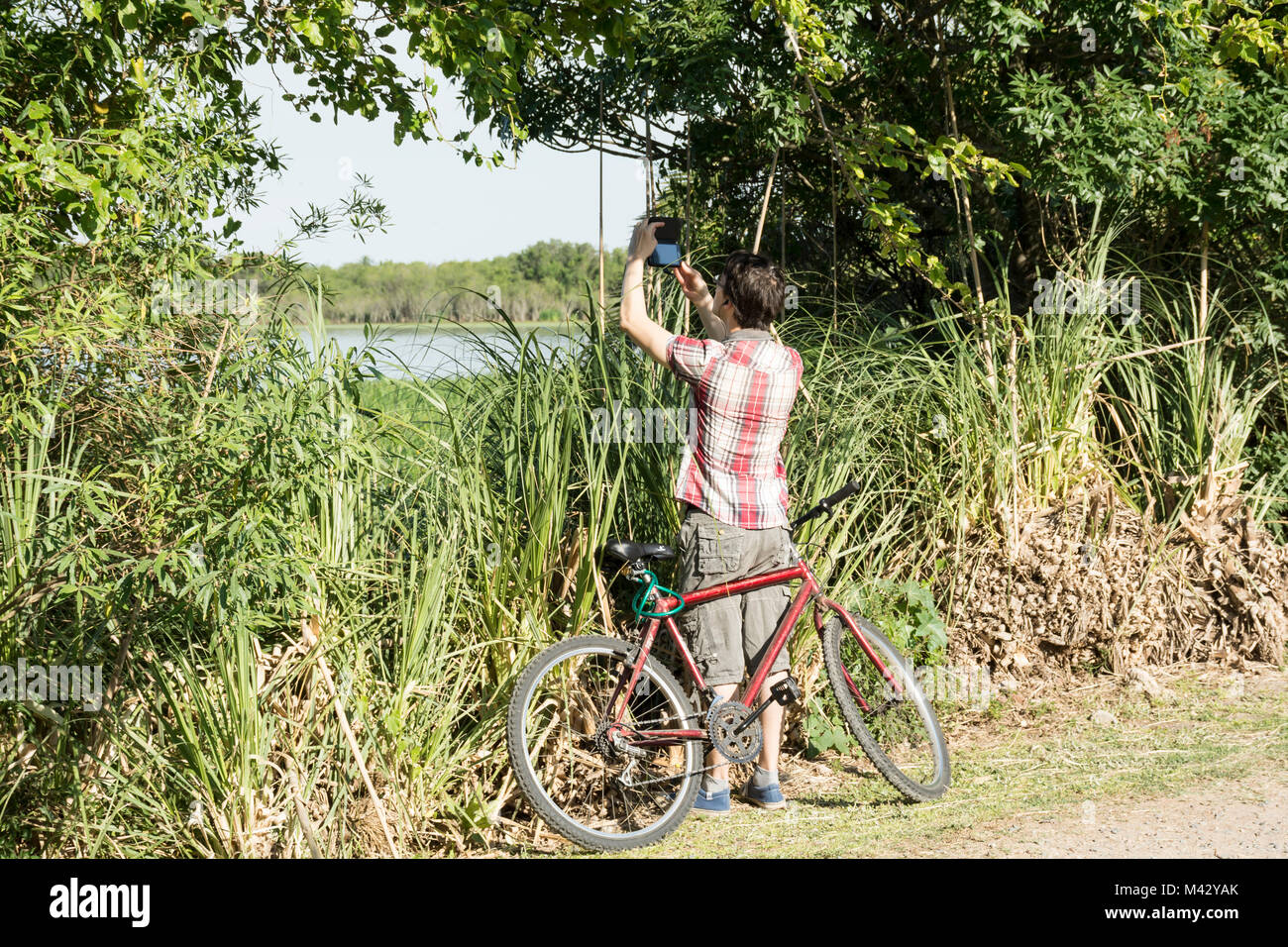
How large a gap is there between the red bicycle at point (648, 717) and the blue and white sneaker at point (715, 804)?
132mm

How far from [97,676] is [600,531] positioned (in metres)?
1.88

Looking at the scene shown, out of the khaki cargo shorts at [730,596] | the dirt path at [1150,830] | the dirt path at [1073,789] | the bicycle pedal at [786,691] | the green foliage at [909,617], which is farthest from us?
the green foliage at [909,617]

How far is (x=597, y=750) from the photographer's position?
443 cm

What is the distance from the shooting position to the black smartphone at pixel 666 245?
173 inches

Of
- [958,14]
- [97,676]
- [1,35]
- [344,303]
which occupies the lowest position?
[97,676]

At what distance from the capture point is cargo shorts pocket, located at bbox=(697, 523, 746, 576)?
4297 millimetres

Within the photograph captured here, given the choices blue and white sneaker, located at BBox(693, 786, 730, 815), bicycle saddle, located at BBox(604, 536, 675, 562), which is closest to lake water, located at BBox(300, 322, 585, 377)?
bicycle saddle, located at BBox(604, 536, 675, 562)

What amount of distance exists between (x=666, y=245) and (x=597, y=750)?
1.87m

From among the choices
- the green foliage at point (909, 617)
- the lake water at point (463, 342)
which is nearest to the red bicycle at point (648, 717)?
the green foliage at point (909, 617)

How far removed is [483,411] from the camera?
490 cm

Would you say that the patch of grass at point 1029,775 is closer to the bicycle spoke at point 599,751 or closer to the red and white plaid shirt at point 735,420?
the bicycle spoke at point 599,751

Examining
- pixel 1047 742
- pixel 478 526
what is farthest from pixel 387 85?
pixel 1047 742
